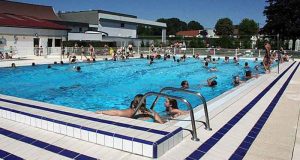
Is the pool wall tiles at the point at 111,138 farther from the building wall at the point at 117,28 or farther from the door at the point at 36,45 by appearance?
the building wall at the point at 117,28

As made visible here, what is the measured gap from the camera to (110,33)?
4984 centimetres

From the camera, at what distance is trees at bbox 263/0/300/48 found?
4372 cm

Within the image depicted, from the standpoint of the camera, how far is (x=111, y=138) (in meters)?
4.46

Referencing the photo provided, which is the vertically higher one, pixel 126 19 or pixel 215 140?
pixel 126 19

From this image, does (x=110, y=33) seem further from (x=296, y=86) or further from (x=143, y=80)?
(x=296, y=86)

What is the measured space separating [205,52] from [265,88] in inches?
894

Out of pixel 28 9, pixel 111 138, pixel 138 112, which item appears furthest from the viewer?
pixel 28 9

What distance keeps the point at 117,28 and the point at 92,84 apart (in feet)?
125

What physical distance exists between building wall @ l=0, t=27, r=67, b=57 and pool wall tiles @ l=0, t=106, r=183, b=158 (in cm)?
1918

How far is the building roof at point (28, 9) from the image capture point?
126 ft

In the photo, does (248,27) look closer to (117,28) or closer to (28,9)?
(117,28)

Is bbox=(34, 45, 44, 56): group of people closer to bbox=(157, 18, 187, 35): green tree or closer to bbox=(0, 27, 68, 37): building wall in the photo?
bbox=(0, 27, 68, 37): building wall

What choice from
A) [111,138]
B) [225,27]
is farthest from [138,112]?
[225,27]

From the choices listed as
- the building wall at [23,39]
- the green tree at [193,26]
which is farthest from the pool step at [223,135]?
the green tree at [193,26]
